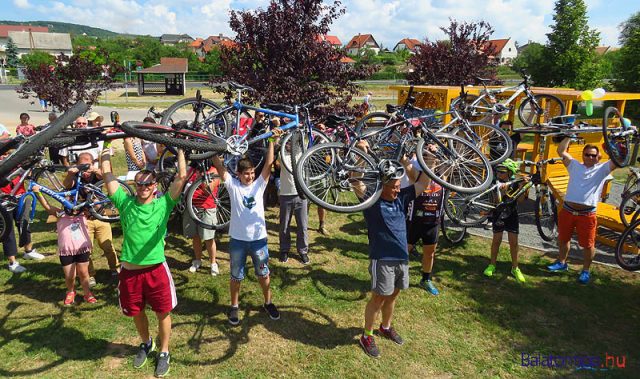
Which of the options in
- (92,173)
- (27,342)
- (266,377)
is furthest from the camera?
(92,173)

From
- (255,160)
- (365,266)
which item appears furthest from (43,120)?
(365,266)

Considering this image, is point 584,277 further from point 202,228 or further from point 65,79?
point 65,79

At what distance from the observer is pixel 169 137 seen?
3268 mm

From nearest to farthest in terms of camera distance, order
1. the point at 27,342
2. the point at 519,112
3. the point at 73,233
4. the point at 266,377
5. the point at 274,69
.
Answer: the point at 266,377 → the point at 27,342 → the point at 73,233 → the point at 519,112 → the point at 274,69

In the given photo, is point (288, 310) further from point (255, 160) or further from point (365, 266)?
point (255, 160)

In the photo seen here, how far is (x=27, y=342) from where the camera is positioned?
4512 millimetres

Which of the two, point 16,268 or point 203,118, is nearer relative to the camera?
point 203,118

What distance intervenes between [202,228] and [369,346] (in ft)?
9.54

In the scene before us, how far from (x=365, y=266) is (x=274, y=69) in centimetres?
472

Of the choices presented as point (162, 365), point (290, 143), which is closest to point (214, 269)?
point (162, 365)

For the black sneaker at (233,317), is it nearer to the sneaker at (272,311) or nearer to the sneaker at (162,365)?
the sneaker at (272,311)

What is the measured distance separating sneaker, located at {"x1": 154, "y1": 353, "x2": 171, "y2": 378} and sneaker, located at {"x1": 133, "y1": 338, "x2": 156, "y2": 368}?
0.51ft

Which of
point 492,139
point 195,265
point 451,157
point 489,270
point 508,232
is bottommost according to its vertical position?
point 195,265

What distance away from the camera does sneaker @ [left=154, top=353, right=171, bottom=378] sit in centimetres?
405
